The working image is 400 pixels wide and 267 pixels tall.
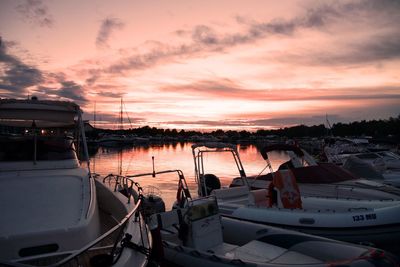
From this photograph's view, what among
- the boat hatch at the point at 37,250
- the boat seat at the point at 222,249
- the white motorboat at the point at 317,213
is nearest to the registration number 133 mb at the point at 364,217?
the white motorboat at the point at 317,213

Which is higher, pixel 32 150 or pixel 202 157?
pixel 32 150

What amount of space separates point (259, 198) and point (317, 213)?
1.93 meters

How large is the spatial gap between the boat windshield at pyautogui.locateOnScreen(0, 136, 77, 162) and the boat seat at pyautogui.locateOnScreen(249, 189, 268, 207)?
5137 millimetres

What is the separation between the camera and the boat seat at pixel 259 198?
31.8 feet

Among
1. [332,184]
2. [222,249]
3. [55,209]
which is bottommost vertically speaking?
[222,249]

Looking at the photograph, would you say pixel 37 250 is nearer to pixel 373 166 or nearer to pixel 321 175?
pixel 321 175

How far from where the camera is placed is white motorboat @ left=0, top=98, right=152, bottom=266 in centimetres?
387

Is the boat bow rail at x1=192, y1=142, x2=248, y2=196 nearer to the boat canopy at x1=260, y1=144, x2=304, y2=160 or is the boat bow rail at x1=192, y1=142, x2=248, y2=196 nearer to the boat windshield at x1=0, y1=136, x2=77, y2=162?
the boat canopy at x1=260, y1=144, x2=304, y2=160

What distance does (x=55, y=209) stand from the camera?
14.5ft

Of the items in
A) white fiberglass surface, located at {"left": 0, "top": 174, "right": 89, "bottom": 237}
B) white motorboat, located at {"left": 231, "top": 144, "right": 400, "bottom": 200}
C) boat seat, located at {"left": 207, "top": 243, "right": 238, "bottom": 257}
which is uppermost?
white fiberglass surface, located at {"left": 0, "top": 174, "right": 89, "bottom": 237}

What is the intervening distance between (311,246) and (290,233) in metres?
0.53

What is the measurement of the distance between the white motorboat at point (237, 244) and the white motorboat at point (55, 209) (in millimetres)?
881

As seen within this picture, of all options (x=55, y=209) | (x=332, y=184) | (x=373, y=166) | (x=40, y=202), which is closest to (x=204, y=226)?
(x=55, y=209)

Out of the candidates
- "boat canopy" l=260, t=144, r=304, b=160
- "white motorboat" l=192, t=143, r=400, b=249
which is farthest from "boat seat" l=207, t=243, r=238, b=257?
"boat canopy" l=260, t=144, r=304, b=160
